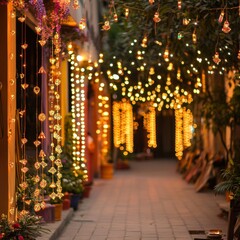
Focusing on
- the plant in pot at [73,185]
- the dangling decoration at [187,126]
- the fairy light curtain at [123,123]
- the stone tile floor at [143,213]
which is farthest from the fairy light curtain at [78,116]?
the fairy light curtain at [123,123]

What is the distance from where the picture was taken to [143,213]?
14938mm

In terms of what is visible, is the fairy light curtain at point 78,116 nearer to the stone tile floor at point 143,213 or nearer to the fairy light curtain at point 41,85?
the stone tile floor at point 143,213

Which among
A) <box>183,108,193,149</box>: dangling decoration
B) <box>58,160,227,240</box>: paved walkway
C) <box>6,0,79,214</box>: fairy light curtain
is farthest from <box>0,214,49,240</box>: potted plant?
<box>183,108,193,149</box>: dangling decoration

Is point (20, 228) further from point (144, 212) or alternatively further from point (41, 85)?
point (144, 212)

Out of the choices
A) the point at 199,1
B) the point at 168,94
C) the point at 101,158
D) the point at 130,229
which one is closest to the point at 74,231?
the point at 130,229

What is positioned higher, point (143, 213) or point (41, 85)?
point (41, 85)

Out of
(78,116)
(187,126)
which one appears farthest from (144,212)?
(187,126)

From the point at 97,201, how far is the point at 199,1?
23.8ft

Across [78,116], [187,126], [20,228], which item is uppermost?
[78,116]

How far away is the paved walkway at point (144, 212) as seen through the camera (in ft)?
39.8

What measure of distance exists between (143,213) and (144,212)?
0.19 metres

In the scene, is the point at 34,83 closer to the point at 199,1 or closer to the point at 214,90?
the point at 199,1

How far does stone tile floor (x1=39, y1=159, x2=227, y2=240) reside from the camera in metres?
12.1

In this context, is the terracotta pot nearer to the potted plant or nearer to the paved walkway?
the paved walkway
